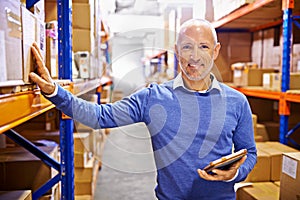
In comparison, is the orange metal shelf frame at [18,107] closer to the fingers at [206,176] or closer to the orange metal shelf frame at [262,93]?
the fingers at [206,176]

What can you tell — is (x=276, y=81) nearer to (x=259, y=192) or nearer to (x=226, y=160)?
(x=259, y=192)

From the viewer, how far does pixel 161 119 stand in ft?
4.73

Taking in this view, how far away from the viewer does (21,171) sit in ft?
5.43

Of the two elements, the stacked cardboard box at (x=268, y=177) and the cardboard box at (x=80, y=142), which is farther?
the cardboard box at (x=80, y=142)

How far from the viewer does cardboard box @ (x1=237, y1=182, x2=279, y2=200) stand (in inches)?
79.1

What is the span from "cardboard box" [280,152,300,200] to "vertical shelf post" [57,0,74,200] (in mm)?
1217

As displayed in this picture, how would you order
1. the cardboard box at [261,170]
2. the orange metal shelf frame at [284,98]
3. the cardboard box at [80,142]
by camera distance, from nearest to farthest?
the cardboard box at [261,170] < the orange metal shelf frame at [284,98] < the cardboard box at [80,142]

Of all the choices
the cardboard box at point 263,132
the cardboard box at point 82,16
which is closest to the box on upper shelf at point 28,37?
the cardboard box at point 82,16

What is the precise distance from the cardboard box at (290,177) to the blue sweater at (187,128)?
14.9 inches

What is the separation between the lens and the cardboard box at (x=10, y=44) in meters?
0.76

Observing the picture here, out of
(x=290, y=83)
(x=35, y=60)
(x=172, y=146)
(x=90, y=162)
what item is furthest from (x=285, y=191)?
(x=90, y=162)

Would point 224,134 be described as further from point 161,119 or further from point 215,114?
point 161,119

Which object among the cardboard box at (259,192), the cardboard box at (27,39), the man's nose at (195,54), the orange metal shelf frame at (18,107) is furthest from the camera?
the cardboard box at (259,192)

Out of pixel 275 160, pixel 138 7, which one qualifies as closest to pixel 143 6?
pixel 138 7
